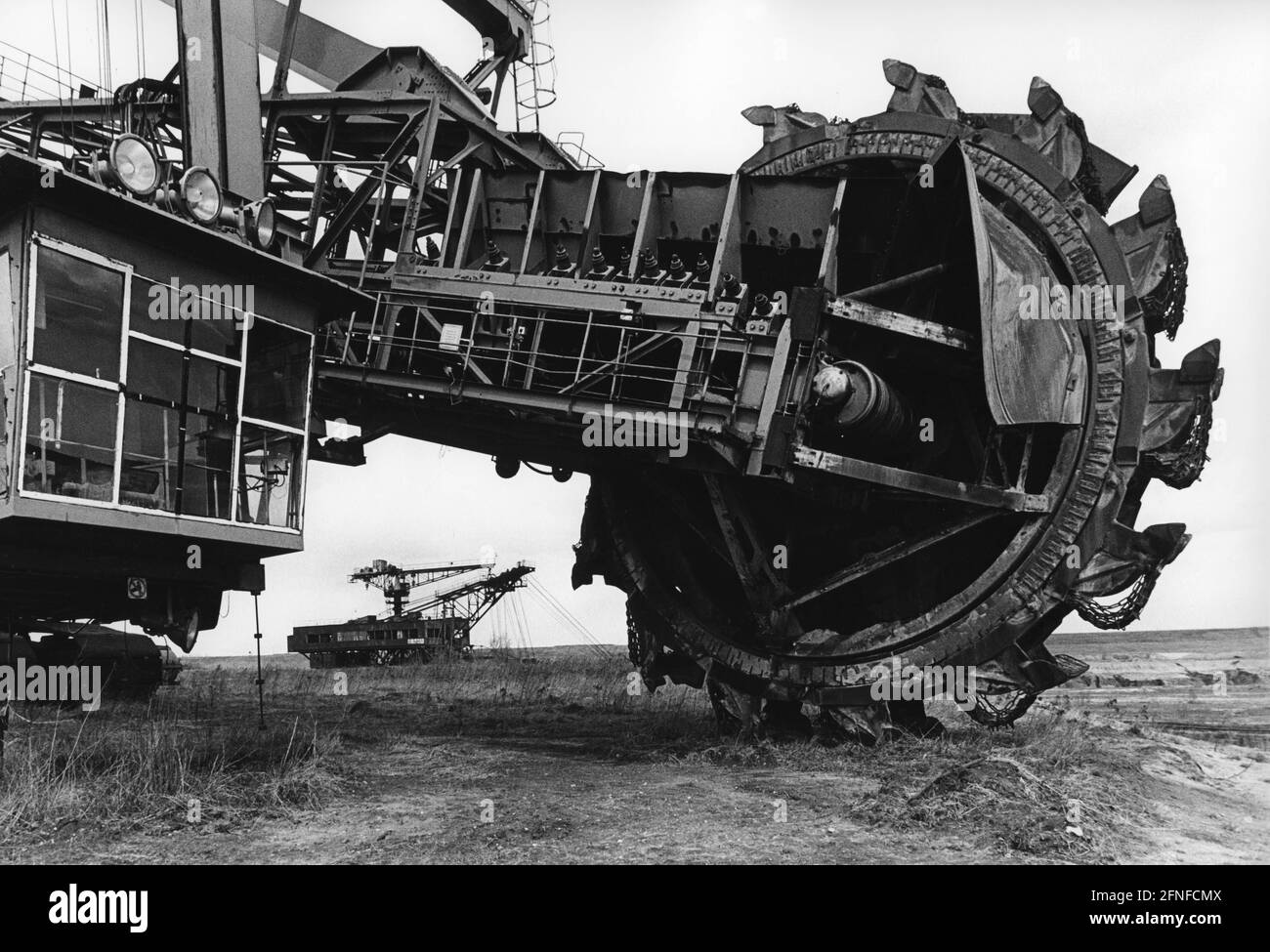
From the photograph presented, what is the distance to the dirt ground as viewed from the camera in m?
8.24

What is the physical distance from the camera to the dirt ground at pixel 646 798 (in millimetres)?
8242

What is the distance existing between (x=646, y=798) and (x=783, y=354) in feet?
16.8

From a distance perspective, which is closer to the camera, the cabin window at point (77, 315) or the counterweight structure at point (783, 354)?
the cabin window at point (77, 315)

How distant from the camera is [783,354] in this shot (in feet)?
39.8

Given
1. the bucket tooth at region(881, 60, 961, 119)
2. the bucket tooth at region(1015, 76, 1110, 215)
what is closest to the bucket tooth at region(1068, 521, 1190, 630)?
the bucket tooth at region(1015, 76, 1110, 215)

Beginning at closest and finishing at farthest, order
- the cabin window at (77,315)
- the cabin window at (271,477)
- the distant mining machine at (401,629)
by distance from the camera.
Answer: the cabin window at (77,315) → the cabin window at (271,477) → the distant mining machine at (401,629)

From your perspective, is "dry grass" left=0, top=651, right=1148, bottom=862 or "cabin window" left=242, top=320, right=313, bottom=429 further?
"cabin window" left=242, top=320, right=313, bottom=429

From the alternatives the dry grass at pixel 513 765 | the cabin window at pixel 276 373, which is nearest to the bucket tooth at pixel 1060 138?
the dry grass at pixel 513 765

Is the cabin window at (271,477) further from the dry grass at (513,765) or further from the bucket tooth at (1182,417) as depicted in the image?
the bucket tooth at (1182,417)

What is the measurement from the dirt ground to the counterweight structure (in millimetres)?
1398

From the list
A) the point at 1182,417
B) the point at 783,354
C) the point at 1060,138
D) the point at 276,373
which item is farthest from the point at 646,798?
the point at 1060,138

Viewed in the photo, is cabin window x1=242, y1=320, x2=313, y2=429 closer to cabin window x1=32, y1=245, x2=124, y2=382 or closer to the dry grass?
cabin window x1=32, y1=245, x2=124, y2=382

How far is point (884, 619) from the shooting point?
14602 millimetres

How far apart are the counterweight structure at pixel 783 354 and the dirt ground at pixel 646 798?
4.59ft
